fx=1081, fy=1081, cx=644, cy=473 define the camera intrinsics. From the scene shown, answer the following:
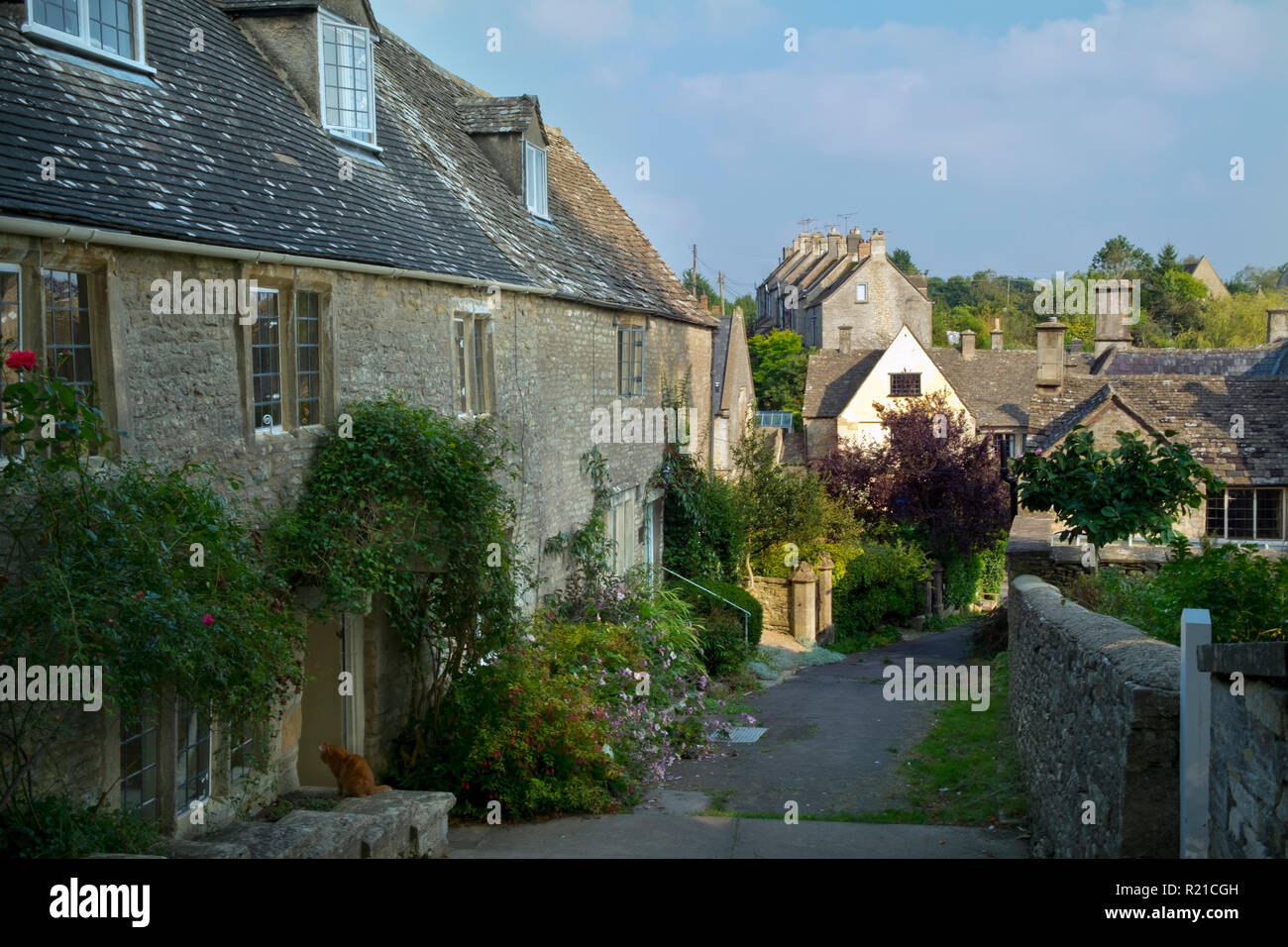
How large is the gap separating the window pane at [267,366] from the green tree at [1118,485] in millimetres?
8291

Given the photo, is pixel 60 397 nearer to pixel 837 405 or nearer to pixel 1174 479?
pixel 1174 479

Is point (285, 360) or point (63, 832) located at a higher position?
point (285, 360)

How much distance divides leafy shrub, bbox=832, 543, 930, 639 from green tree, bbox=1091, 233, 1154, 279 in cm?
6482

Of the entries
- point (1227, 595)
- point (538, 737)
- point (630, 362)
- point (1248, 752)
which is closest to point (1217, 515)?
point (630, 362)

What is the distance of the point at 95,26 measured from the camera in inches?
334

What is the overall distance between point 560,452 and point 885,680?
312 inches

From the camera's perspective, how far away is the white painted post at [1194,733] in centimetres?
495

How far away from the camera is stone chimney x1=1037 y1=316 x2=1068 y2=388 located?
29406mm

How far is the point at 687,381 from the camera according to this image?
23.2 meters

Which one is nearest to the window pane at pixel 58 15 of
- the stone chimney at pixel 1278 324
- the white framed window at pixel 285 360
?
the white framed window at pixel 285 360

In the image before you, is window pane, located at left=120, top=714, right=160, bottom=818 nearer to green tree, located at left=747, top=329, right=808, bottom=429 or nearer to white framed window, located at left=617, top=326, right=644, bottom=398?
white framed window, located at left=617, top=326, right=644, bottom=398

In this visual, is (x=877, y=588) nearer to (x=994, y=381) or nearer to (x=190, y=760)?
(x=994, y=381)

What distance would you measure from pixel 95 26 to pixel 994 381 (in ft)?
125

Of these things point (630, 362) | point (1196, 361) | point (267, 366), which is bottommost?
point (267, 366)
